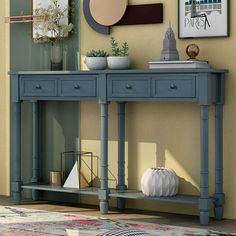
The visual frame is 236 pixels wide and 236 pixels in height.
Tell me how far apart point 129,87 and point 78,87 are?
0.42m

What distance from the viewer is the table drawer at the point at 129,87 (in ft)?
15.8

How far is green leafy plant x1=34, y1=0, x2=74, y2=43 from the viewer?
5.44m

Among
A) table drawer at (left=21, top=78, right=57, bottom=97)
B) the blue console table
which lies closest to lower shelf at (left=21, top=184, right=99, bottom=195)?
the blue console table

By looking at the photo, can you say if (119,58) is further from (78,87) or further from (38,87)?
(38,87)

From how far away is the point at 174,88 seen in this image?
185 inches

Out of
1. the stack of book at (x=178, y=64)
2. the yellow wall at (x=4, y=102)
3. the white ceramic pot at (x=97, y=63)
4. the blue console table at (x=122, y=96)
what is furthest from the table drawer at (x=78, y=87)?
the yellow wall at (x=4, y=102)

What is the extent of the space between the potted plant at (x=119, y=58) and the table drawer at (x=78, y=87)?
18 centimetres

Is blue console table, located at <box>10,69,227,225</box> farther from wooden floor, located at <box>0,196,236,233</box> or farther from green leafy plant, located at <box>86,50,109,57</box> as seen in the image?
green leafy plant, located at <box>86,50,109,57</box>

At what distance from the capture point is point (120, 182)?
208 inches

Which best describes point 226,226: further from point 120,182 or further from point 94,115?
point 94,115

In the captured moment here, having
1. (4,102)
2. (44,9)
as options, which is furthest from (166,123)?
(4,102)

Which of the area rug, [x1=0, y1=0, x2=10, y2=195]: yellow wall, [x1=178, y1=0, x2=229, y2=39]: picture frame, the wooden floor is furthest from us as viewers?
[x1=0, y1=0, x2=10, y2=195]: yellow wall

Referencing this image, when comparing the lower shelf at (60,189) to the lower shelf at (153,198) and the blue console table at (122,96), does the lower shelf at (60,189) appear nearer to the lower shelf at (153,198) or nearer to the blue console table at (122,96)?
the blue console table at (122,96)

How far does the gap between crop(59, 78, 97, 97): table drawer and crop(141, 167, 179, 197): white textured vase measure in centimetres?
69
